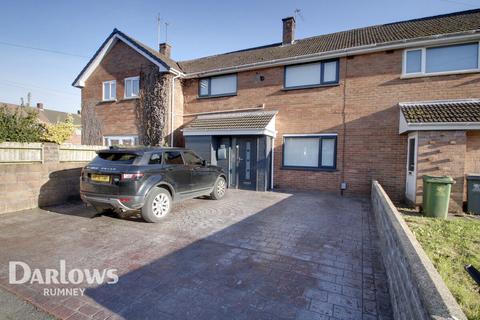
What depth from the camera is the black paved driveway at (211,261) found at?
8.87 ft

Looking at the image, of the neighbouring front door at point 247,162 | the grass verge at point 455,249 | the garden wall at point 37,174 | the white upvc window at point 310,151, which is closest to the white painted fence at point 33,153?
the garden wall at point 37,174

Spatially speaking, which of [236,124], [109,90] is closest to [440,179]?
[236,124]

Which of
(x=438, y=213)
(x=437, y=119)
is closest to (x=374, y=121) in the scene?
(x=437, y=119)

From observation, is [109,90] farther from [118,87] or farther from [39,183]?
[39,183]

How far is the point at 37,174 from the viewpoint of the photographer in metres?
6.73

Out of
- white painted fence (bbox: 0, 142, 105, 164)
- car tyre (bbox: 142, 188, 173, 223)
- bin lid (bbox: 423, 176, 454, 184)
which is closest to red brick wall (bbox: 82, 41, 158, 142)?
white painted fence (bbox: 0, 142, 105, 164)

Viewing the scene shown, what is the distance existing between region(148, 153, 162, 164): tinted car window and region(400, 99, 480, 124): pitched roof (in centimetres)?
718

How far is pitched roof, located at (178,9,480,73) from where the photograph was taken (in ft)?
28.8

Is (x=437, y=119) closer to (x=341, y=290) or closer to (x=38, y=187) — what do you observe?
(x=341, y=290)

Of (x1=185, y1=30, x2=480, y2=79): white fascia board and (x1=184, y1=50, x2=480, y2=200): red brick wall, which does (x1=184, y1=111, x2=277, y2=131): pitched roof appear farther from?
(x1=185, y1=30, x2=480, y2=79): white fascia board

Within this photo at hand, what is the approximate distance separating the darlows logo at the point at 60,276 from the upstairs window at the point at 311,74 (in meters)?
9.40

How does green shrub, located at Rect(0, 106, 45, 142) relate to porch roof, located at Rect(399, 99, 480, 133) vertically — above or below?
below

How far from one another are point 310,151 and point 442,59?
5306mm

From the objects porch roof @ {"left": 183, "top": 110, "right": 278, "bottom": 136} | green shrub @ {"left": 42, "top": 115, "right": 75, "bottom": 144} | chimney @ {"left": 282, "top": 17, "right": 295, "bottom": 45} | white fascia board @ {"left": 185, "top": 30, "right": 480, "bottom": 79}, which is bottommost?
green shrub @ {"left": 42, "top": 115, "right": 75, "bottom": 144}
